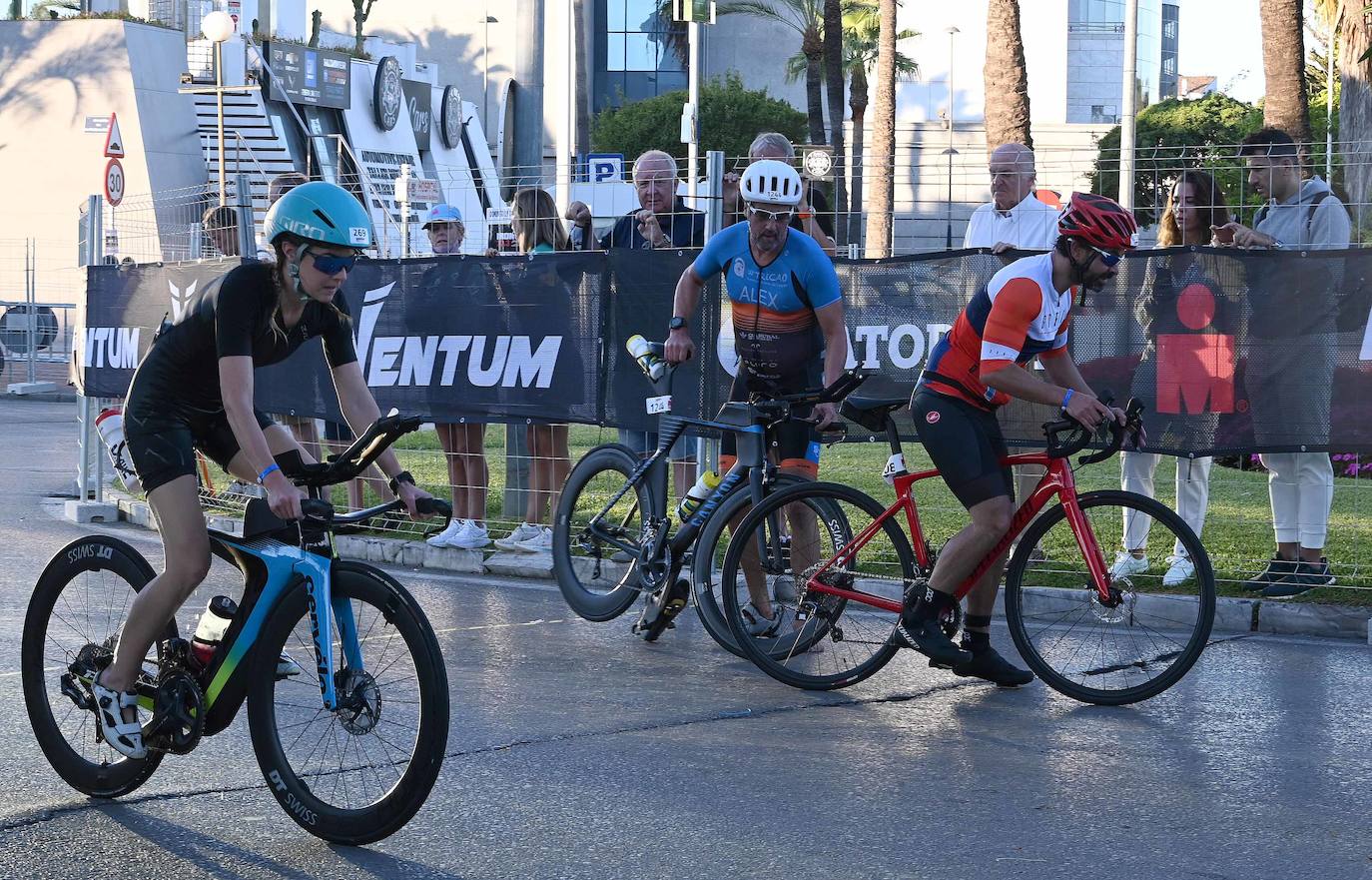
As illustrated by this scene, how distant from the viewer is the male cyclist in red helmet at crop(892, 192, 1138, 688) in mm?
6125

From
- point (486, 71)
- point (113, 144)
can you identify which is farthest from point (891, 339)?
point (486, 71)

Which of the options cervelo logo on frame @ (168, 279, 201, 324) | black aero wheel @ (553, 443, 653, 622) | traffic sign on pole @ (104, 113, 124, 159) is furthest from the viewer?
traffic sign on pole @ (104, 113, 124, 159)

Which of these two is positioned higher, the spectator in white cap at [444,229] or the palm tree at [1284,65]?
the palm tree at [1284,65]

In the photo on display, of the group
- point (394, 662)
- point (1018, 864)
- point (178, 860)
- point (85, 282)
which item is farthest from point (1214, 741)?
point (85, 282)

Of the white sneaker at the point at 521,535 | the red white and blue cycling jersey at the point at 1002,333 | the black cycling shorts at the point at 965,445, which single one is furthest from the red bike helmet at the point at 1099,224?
the white sneaker at the point at 521,535

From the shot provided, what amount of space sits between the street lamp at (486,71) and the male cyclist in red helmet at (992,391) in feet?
236

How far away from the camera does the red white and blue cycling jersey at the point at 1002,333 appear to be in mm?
6129

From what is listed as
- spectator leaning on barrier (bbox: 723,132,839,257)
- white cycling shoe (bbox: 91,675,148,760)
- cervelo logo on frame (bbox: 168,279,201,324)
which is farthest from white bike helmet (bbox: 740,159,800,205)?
cervelo logo on frame (bbox: 168,279,201,324)

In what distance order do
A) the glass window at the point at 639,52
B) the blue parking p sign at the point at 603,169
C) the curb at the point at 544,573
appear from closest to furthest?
the curb at the point at 544,573, the blue parking p sign at the point at 603,169, the glass window at the point at 639,52

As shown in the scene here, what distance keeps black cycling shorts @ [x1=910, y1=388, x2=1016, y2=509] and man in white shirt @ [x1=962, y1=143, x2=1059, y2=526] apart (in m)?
2.88

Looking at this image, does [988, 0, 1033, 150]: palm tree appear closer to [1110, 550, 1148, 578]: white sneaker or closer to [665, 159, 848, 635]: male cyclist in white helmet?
[665, 159, 848, 635]: male cyclist in white helmet

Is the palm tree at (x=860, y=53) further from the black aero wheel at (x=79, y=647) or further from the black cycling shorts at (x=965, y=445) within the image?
the black aero wheel at (x=79, y=647)

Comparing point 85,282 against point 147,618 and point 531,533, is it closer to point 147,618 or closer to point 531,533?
point 531,533

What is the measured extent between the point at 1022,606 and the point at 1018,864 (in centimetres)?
217
